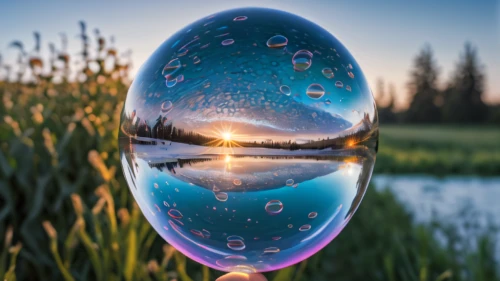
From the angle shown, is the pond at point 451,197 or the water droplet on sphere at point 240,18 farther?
the pond at point 451,197

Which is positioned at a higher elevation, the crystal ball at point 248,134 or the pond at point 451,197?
the crystal ball at point 248,134

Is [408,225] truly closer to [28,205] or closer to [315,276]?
[315,276]

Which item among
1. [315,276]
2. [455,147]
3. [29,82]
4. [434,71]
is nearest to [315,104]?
[315,276]

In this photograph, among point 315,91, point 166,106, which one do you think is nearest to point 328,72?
point 315,91

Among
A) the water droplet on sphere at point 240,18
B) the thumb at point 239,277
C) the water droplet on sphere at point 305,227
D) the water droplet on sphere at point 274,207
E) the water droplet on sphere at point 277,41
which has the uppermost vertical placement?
the water droplet on sphere at point 240,18

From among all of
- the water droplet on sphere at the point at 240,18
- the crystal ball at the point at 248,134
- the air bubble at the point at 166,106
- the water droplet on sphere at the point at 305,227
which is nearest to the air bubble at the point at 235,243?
the crystal ball at the point at 248,134

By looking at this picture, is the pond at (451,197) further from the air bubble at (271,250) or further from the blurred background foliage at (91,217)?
the air bubble at (271,250)

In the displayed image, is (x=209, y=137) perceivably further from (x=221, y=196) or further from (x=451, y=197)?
(x=451, y=197)
